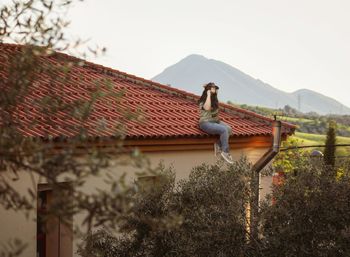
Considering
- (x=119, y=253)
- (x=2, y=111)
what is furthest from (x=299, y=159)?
(x=2, y=111)

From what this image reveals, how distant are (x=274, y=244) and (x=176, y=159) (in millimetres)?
6093

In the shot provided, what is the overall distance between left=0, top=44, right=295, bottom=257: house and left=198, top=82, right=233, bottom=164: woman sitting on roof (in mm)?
218

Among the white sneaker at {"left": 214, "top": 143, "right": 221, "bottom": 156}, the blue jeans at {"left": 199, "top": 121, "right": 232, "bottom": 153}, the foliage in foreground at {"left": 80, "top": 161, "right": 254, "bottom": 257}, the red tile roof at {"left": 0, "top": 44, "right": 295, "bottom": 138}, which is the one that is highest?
the red tile roof at {"left": 0, "top": 44, "right": 295, "bottom": 138}

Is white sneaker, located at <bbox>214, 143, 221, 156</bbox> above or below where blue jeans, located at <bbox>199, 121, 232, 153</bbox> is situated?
below

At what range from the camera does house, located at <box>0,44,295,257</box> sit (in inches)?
613

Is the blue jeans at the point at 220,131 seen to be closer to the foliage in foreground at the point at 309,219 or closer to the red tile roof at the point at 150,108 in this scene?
the red tile roof at the point at 150,108

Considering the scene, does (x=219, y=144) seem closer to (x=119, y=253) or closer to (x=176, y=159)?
(x=176, y=159)

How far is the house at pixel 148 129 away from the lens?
613 inches

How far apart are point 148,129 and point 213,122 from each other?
6.99ft

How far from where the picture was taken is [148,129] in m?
18.1

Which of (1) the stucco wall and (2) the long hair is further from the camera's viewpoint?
(2) the long hair

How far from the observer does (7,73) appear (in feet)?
23.9

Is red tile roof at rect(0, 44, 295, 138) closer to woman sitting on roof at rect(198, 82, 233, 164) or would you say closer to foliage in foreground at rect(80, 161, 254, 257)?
woman sitting on roof at rect(198, 82, 233, 164)

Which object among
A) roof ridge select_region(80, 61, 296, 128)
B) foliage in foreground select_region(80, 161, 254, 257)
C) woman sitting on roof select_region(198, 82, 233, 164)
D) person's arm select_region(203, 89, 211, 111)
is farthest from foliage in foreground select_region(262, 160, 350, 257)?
roof ridge select_region(80, 61, 296, 128)
